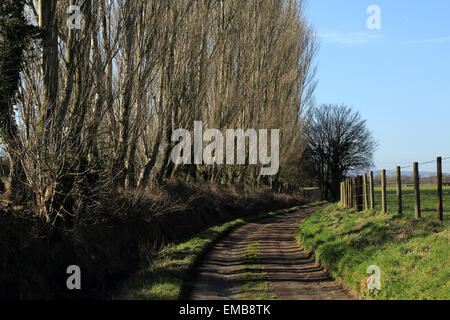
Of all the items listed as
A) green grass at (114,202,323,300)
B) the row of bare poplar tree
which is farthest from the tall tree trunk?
green grass at (114,202,323,300)

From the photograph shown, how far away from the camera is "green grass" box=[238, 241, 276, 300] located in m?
9.11

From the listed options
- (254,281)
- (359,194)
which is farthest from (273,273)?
(359,194)

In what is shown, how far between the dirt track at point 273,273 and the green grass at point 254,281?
13 cm

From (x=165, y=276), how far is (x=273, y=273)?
107 inches

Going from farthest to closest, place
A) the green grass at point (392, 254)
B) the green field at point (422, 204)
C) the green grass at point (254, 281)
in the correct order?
the green field at point (422, 204) < the green grass at point (254, 281) < the green grass at point (392, 254)

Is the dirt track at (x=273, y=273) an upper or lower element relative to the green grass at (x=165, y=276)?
lower

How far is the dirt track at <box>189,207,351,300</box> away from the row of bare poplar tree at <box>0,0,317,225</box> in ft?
11.2

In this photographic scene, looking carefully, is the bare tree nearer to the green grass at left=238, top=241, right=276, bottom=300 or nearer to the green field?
the green field

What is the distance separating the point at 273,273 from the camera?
1142 cm

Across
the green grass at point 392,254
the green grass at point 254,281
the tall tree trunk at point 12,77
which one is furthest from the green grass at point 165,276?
the green grass at point 392,254

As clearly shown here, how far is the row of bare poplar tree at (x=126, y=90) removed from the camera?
33.3ft

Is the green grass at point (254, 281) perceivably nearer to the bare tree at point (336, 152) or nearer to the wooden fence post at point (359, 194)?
the wooden fence post at point (359, 194)

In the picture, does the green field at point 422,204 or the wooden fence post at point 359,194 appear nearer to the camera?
the green field at point 422,204

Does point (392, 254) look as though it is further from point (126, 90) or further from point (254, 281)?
point (126, 90)
